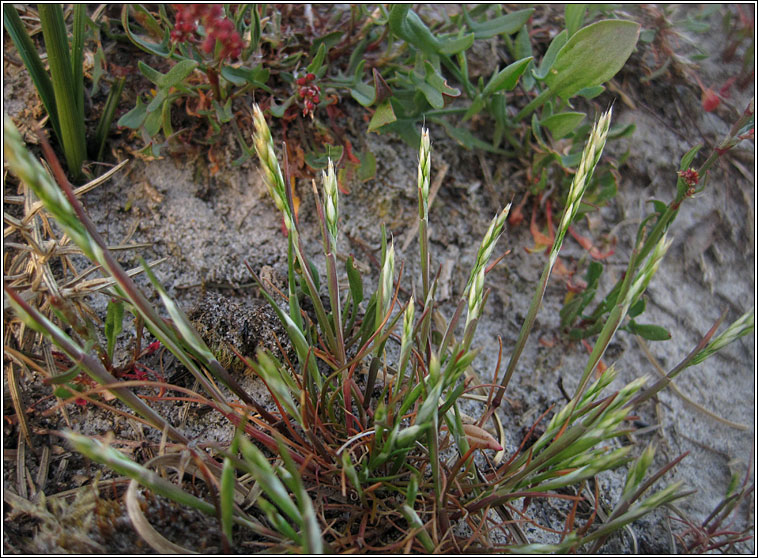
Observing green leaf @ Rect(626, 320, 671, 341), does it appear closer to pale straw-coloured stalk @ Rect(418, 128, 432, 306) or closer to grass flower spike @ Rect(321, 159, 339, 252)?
pale straw-coloured stalk @ Rect(418, 128, 432, 306)

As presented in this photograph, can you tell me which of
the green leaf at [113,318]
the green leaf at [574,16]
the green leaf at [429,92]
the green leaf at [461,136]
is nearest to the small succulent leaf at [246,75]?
the green leaf at [429,92]

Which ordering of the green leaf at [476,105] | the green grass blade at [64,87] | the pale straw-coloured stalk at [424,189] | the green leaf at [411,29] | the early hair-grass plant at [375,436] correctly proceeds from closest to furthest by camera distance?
1. the early hair-grass plant at [375,436]
2. the pale straw-coloured stalk at [424,189]
3. the green grass blade at [64,87]
4. the green leaf at [411,29]
5. the green leaf at [476,105]

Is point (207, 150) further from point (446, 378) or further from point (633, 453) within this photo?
point (633, 453)

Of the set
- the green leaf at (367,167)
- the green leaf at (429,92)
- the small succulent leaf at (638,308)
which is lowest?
the small succulent leaf at (638,308)

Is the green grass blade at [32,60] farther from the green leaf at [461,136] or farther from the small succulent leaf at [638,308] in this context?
the small succulent leaf at [638,308]

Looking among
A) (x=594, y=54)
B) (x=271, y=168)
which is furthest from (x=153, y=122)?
(x=594, y=54)

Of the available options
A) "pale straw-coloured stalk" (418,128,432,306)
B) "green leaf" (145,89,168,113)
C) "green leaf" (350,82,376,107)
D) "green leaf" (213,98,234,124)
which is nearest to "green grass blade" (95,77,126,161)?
"green leaf" (145,89,168,113)

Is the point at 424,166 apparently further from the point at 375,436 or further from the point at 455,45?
the point at 455,45

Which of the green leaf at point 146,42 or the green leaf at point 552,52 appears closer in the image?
the green leaf at point 146,42
